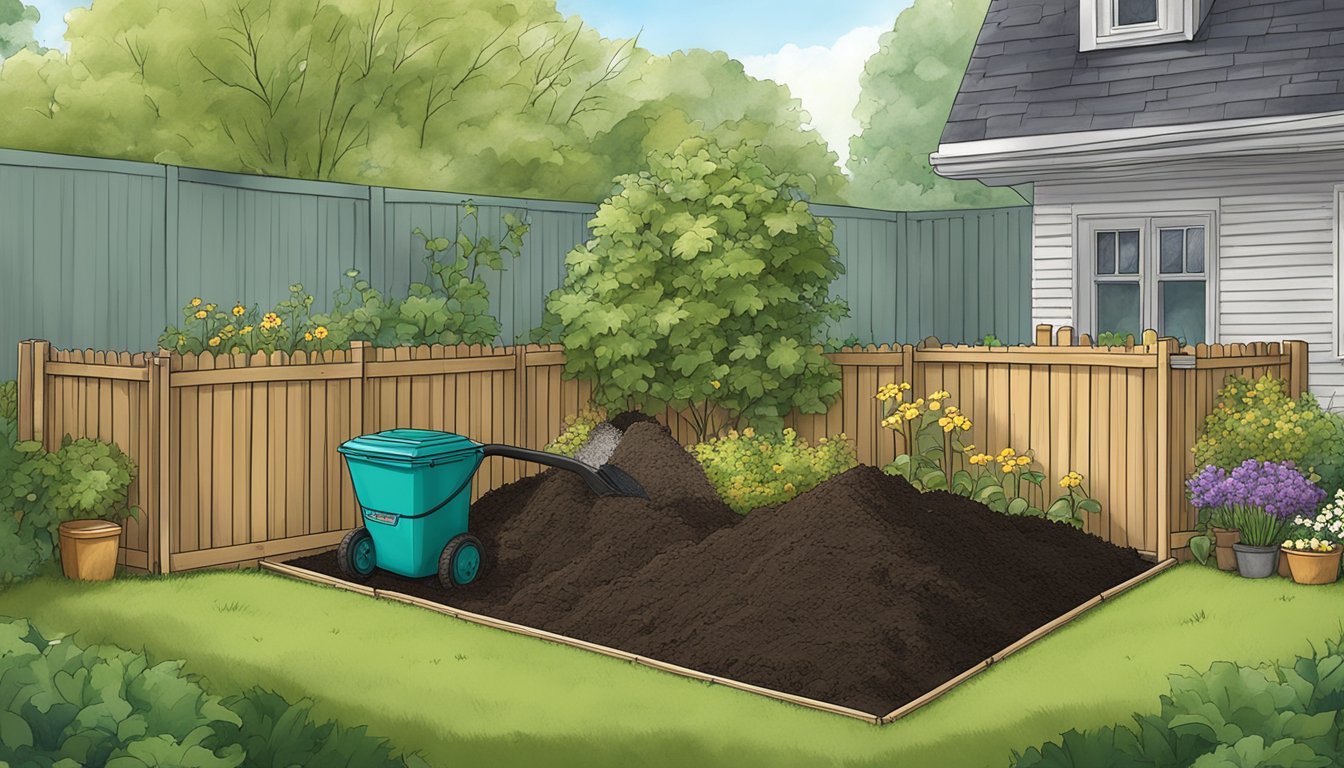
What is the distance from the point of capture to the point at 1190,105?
452 inches

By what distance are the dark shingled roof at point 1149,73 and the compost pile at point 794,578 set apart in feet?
14.4

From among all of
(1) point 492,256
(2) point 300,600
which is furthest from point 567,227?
(2) point 300,600

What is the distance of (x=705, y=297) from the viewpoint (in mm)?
10773

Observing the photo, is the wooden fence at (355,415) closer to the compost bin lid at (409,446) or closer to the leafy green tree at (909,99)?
the compost bin lid at (409,446)

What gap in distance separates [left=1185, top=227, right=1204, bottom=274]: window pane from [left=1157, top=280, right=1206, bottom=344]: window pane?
133 millimetres

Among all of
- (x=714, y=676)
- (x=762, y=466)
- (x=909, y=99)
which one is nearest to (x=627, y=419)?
(x=762, y=466)

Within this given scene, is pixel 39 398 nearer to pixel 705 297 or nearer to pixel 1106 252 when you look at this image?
pixel 705 297

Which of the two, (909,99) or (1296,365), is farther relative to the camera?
(909,99)

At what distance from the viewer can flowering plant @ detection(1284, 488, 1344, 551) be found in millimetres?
8539

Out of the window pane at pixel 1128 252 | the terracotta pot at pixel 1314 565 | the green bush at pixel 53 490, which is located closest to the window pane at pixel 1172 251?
the window pane at pixel 1128 252

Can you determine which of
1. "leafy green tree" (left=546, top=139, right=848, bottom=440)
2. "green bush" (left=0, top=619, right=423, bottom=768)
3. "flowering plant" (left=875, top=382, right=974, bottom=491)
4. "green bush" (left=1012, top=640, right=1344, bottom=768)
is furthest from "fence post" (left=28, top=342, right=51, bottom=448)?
"green bush" (left=1012, top=640, right=1344, bottom=768)

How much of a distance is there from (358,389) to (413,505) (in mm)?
1621

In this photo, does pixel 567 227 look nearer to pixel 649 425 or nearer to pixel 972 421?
pixel 649 425

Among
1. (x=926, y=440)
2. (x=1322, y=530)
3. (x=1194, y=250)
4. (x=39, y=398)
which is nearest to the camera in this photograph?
(x=1322, y=530)
